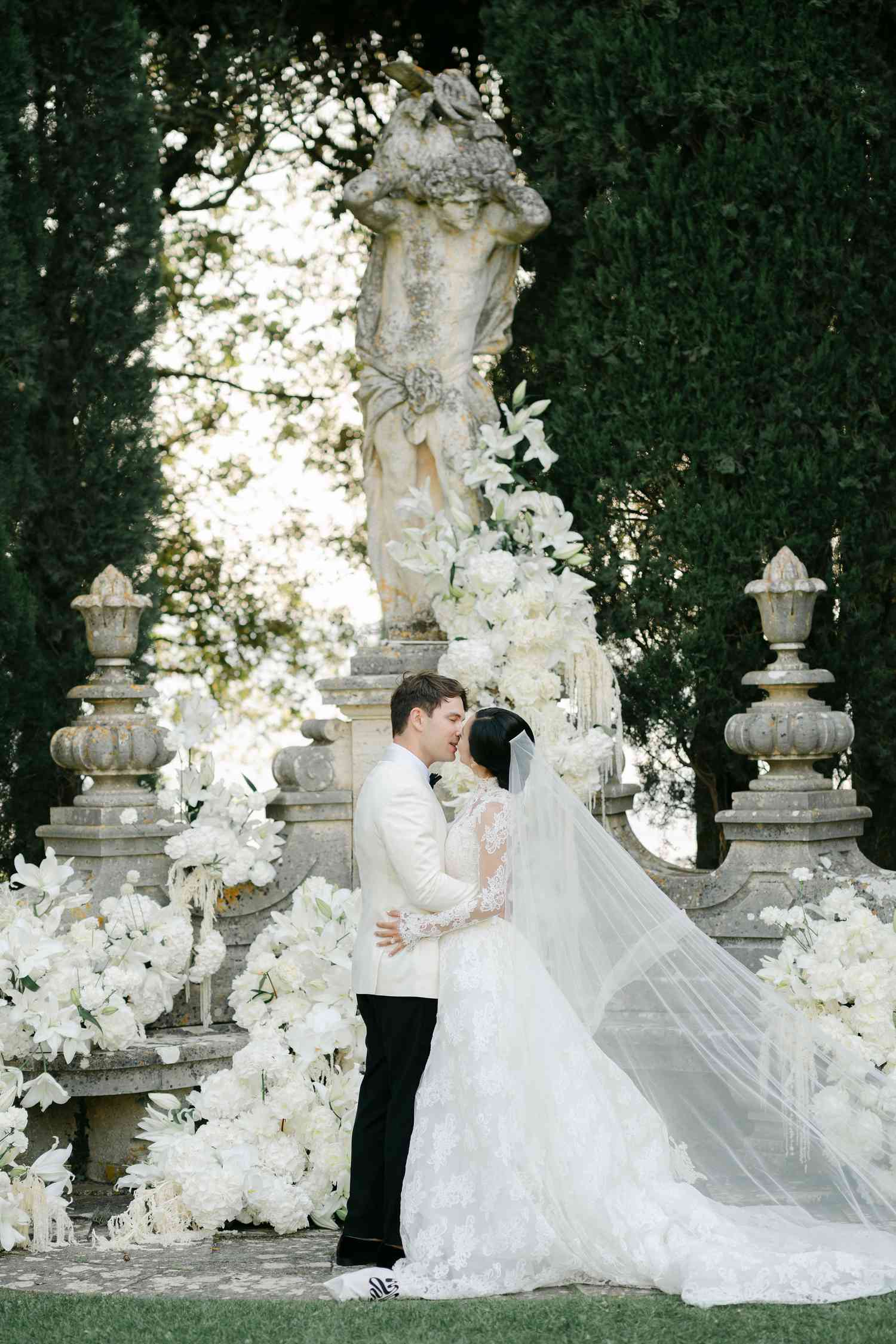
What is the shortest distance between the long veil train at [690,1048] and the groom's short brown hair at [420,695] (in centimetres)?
27

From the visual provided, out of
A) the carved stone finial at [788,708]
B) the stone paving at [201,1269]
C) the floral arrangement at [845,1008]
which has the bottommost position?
the stone paving at [201,1269]

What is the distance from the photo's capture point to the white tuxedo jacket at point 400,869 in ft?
14.6

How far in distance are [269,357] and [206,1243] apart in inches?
296

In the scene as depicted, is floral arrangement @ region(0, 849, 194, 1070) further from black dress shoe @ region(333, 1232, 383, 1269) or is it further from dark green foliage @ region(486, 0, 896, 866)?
dark green foliage @ region(486, 0, 896, 866)

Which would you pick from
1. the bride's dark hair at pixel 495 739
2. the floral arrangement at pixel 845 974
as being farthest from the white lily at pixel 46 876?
the floral arrangement at pixel 845 974

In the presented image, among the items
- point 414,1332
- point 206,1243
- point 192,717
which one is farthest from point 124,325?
point 414,1332

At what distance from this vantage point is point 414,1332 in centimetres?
398

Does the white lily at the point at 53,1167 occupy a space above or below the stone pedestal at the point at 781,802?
below

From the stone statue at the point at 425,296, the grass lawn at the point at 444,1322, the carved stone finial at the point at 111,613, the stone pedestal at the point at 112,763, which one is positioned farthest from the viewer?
the stone statue at the point at 425,296

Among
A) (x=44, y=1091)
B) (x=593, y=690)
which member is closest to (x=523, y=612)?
(x=593, y=690)

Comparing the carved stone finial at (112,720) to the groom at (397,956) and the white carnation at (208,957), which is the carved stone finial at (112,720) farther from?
the groom at (397,956)

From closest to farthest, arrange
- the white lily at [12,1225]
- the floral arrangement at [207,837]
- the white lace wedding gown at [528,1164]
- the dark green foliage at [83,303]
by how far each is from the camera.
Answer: the white lace wedding gown at [528,1164] < the white lily at [12,1225] < the floral arrangement at [207,837] < the dark green foliage at [83,303]

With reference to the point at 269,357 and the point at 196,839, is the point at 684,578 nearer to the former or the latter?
the point at 196,839

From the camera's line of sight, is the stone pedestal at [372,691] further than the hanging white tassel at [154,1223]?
Yes
